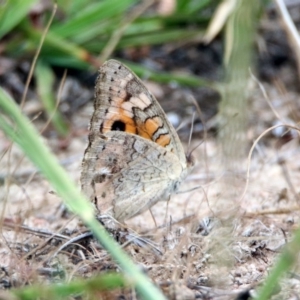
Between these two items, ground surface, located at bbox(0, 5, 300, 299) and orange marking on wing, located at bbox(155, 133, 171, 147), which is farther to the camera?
orange marking on wing, located at bbox(155, 133, 171, 147)

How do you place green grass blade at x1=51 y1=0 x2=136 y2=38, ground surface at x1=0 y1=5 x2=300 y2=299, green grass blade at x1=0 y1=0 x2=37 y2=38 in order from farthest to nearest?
green grass blade at x1=51 y1=0 x2=136 y2=38, green grass blade at x1=0 y1=0 x2=37 y2=38, ground surface at x1=0 y1=5 x2=300 y2=299

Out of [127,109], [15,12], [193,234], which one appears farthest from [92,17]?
[193,234]

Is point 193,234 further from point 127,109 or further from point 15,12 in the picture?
point 15,12

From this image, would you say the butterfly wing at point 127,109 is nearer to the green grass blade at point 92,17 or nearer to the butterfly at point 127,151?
the butterfly at point 127,151

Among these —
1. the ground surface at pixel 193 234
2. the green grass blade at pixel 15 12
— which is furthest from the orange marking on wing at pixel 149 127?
the green grass blade at pixel 15 12

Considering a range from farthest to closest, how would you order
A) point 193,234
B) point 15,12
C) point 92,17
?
1. point 92,17
2. point 15,12
3. point 193,234

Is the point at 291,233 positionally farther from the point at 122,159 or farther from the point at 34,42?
the point at 34,42

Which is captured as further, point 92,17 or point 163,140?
point 92,17

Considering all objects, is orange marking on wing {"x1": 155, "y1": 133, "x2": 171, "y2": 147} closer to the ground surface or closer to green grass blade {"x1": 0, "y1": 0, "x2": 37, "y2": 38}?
the ground surface

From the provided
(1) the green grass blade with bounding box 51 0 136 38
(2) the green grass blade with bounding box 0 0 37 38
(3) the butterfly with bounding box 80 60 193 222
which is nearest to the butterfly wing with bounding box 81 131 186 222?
(3) the butterfly with bounding box 80 60 193 222
